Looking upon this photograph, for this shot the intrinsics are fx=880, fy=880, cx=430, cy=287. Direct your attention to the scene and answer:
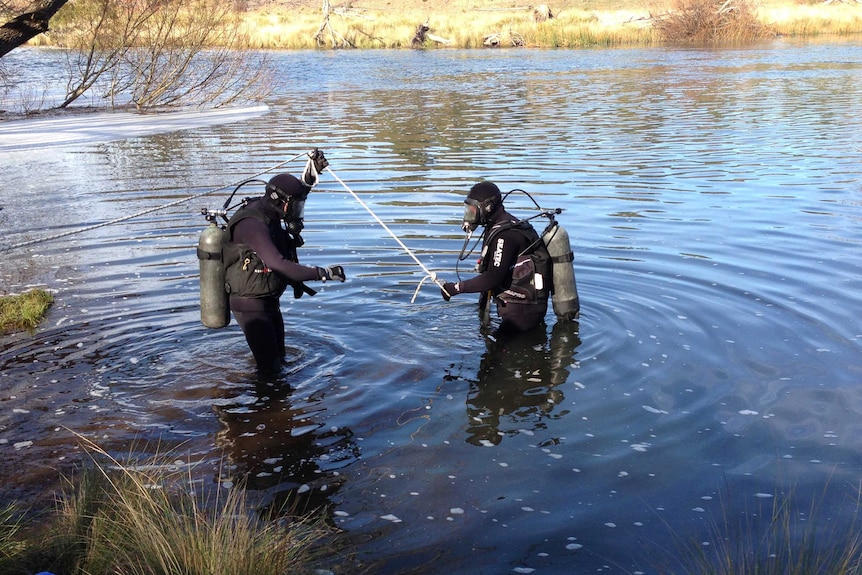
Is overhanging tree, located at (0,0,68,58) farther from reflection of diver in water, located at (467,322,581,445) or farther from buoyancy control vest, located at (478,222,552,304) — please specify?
reflection of diver in water, located at (467,322,581,445)

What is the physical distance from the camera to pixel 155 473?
16.7 feet

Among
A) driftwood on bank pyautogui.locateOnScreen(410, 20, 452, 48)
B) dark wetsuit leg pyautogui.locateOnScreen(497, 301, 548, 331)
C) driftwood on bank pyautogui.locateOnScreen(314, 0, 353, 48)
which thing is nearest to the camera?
dark wetsuit leg pyautogui.locateOnScreen(497, 301, 548, 331)

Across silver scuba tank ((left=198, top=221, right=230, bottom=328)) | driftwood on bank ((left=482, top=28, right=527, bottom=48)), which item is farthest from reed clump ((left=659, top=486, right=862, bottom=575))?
driftwood on bank ((left=482, top=28, right=527, bottom=48))

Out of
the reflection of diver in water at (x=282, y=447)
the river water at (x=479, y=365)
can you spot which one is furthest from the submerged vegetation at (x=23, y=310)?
the reflection of diver in water at (x=282, y=447)

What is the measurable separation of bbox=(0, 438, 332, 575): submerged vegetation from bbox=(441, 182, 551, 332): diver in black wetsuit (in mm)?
3503

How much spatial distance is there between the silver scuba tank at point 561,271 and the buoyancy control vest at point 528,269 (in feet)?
0.20

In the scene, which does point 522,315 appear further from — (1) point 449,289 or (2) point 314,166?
(2) point 314,166

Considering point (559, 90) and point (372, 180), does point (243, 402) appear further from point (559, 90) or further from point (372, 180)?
point (559, 90)

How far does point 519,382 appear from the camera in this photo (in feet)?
23.3

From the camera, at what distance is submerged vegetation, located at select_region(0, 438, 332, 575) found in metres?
3.66

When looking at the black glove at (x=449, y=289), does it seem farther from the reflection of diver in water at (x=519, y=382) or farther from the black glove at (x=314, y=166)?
the black glove at (x=314, y=166)

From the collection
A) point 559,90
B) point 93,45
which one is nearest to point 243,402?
point 93,45

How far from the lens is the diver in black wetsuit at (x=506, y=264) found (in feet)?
24.3

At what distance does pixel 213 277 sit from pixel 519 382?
2556mm
